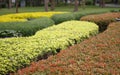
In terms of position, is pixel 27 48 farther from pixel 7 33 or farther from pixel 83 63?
pixel 7 33

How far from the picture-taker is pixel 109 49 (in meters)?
6.74

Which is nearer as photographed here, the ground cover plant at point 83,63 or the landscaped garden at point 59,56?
the ground cover plant at point 83,63

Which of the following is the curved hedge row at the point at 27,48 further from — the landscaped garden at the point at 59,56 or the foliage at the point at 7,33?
the foliage at the point at 7,33

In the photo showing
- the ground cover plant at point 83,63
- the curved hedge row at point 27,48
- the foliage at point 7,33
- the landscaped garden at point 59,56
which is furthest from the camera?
the foliage at point 7,33

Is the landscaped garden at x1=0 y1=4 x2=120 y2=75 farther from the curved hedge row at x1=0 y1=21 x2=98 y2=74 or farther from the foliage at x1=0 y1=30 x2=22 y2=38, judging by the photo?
the foliage at x1=0 y1=30 x2=22 y2=38

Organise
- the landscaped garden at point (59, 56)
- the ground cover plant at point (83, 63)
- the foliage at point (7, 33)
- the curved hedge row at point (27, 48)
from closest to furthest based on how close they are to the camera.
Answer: the ground cover plant at point (83, 63) < the landscaped garden at point (59, 56) < the curved hedge row at point (27, 48) < the foliage at point (7, 33)

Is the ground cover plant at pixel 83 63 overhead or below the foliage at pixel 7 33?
overhead

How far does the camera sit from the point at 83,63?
5.43 m

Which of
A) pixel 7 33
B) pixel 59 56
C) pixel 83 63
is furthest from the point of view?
pixel 7 33

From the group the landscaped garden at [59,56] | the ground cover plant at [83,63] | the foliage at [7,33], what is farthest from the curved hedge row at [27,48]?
the foliage at [7,33]

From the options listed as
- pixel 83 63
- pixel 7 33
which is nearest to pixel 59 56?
pixel 83 63

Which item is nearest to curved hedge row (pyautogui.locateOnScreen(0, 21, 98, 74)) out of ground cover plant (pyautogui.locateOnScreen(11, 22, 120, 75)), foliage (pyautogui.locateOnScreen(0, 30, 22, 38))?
ground cover plant (pyautogui.locateOnScreen(11, 22, 120, 75))

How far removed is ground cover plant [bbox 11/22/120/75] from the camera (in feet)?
16.3

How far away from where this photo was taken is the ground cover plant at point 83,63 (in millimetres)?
4973
